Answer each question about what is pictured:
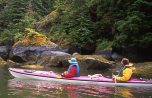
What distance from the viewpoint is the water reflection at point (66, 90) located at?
1301 cm

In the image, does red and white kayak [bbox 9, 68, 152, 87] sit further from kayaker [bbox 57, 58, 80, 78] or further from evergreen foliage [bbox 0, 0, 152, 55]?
evergreen foliage [bbox 0, 0, 152, 55]

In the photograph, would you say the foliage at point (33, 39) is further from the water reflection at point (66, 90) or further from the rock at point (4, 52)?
the water reflection at point (66, 90)

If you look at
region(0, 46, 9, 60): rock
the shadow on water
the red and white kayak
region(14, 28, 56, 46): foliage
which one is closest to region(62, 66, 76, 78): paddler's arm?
the red and white kayak

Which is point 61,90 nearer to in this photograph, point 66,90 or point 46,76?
point 66,90

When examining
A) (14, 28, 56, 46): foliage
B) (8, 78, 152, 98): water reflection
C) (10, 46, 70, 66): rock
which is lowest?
(8, 78, 152, 98): water reflection

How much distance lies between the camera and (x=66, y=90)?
14.4 metres

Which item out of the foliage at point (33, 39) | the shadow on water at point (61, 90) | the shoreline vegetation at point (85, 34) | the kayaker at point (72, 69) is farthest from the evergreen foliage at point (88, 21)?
the shadow on water at point (61, 90)

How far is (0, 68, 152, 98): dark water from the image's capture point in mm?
12891

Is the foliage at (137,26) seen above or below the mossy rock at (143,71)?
above

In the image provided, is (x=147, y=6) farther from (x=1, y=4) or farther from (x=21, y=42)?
(x=1, y=4)

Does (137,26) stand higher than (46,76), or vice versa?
(137,26)

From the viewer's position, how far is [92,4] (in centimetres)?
2845

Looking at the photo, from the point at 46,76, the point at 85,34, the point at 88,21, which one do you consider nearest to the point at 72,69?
the point at 46,76

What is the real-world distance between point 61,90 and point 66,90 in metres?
0.20
